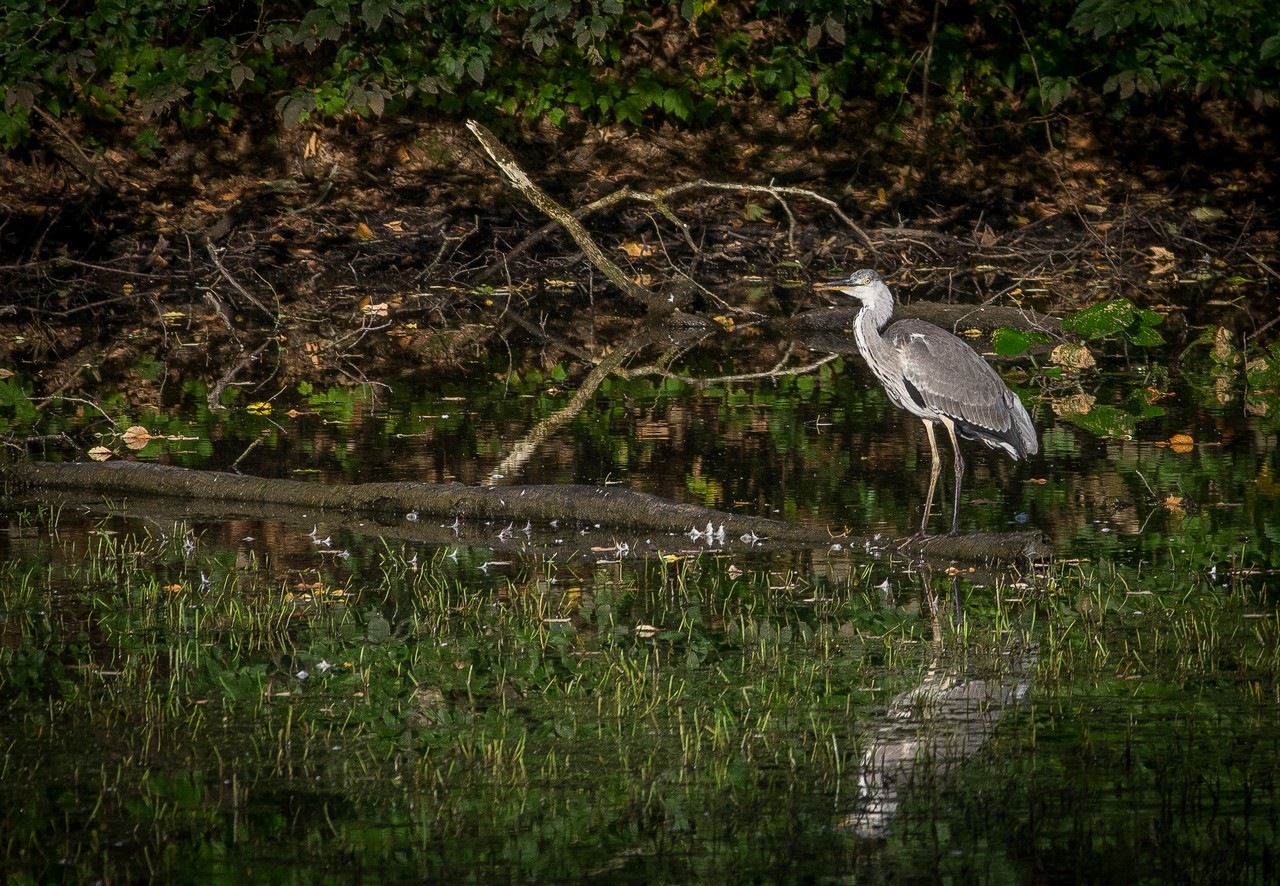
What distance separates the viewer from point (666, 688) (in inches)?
237

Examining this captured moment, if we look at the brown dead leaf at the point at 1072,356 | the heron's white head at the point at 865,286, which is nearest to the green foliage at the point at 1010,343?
the brown dead leaf at the point at 1072,356

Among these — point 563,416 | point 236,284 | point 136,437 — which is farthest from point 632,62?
point 136,437

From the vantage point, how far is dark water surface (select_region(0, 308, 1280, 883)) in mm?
4652

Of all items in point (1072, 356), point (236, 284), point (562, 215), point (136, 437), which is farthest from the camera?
point (562, 215)

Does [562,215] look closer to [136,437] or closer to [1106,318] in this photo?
[1106,318]

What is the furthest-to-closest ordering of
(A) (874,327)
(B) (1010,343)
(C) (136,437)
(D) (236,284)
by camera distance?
(D) (236,284) < (B) (1010,343) < (C) (136,437) < (A) (874,327)

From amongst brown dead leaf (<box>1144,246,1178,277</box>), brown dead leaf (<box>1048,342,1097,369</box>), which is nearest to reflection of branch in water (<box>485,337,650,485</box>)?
brown dead leaf (<box>1048,342,1097,369</box>)

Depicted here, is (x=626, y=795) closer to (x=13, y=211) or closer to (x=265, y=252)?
(x=265, y=252)

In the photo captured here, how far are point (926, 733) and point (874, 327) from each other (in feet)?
12.8

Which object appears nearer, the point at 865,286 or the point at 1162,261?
the point at 865,286

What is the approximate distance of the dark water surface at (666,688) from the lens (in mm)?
4652

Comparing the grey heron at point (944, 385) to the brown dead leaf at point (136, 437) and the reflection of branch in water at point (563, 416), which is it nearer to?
the reflection of branch in water at point (563, 416)

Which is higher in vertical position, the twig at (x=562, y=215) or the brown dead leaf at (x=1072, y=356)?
the twig at (x=562, y=215)

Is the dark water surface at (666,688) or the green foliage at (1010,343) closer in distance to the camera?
the dark water surface at (666,688)
